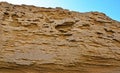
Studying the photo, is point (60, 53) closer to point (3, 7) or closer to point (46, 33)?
point (46, 33)

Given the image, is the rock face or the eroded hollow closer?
the rock face

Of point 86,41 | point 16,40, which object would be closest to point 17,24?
point 16,40

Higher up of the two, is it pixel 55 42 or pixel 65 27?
pixel 65 27

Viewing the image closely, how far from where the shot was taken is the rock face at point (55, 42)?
29.6 feet

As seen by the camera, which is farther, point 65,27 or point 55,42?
point 65,27

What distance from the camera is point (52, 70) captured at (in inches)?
358

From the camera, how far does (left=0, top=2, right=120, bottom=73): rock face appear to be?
903cm

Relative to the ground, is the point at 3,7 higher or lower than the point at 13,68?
higher

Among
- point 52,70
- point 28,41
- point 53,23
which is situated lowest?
point 52,70

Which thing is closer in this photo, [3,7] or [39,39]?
[39,39]

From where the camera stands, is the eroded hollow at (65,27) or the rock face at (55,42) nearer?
the rock face at (55,42)

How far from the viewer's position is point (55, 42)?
370 inches

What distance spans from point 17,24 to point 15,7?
767 millimetres

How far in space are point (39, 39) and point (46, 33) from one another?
1.00ft
